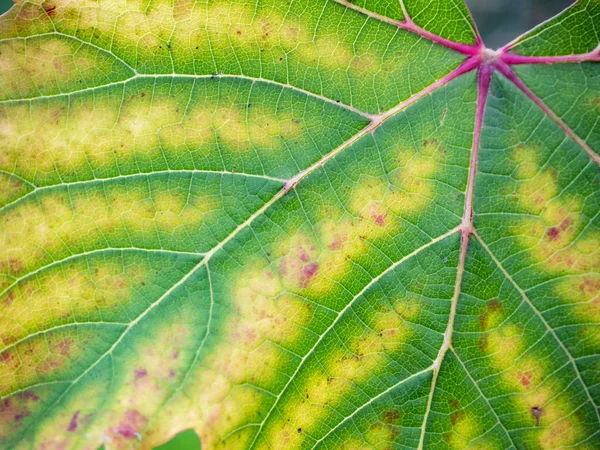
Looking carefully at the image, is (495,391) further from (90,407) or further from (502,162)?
(90,407)

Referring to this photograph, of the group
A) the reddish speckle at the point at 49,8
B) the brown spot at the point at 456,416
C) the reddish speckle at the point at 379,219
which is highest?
the reddish speckle at the point at 49,8

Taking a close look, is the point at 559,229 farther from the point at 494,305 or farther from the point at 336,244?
the point at 336,244

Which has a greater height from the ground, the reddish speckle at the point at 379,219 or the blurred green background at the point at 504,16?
the blurred green background at the point at 504,16

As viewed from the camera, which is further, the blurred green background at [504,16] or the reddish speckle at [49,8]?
the blurred green background at [504,16]

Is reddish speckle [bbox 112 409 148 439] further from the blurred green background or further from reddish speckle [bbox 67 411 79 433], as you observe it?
the blurred green background

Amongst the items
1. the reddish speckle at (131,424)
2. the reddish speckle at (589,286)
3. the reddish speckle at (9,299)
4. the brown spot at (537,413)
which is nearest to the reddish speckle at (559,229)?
the reddish speckle at (589,286)

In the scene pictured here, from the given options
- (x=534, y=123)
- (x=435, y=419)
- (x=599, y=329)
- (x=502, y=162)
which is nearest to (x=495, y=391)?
(x=435, y=419)

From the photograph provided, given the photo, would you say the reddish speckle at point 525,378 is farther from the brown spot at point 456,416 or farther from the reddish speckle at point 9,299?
the reddish speckle at point 9,299
